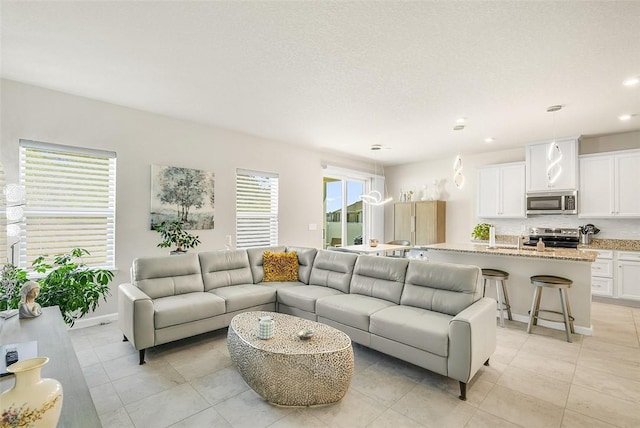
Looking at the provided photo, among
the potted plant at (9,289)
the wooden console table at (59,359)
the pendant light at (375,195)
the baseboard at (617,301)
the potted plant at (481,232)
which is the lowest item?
the baseboard at (617,301)

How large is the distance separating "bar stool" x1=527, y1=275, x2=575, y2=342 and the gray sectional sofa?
1.21 meters

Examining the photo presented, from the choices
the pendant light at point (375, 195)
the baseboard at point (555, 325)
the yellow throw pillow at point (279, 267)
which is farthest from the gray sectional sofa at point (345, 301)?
the pendant light at point (375, 195)

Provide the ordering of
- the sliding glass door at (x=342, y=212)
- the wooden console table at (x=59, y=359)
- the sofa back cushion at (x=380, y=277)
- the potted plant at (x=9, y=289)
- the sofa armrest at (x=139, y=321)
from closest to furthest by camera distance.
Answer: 1. the wooden console table at (x=59, y=359)
2. the potted plant at (x=9, y=289)
3. the sofa armrest at (x=139, y=321)
4. the sofa back cushion at (x=380, y=277)
5. the sliding glass door at (x=342, y=212)

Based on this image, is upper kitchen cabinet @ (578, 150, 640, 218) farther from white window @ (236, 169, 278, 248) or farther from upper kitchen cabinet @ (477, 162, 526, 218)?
white window @ (236, 169, 278, 248)

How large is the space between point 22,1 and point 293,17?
6.03 ft

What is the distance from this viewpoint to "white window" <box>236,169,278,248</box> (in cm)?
529

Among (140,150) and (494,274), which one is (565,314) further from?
(140,150)

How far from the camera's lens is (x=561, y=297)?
341 centimetres

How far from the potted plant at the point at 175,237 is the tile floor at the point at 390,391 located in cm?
130

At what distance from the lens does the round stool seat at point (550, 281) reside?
3396 millimetres

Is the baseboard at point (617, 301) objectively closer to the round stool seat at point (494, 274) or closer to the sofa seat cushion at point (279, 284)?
the round stool seat at point (494, 274)

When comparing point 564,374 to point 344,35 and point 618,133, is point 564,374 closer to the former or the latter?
point 344,35

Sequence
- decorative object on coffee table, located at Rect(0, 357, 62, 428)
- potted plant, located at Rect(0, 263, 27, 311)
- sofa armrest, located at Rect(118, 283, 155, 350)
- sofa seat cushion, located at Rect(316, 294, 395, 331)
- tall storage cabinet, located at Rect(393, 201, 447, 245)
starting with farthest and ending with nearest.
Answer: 1. tall storage cabinet, located at Rect(393, 201, 447, 245)
2. sofa seat cushion, located at Rect(316, 294, 395, 331)
3. sofa armrest, located at Rect(118, 283, 155, 350)
4. potted plant, located at Rect(0, 263, 27, 311)
5. decorative object on coffee table, located at Rect(0, 357, 62, 428)

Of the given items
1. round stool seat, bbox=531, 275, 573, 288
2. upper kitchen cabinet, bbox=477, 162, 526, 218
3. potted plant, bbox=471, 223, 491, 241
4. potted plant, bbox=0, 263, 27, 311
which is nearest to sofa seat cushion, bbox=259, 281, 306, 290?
potted plant, bbox=0, 263, 27, 311
